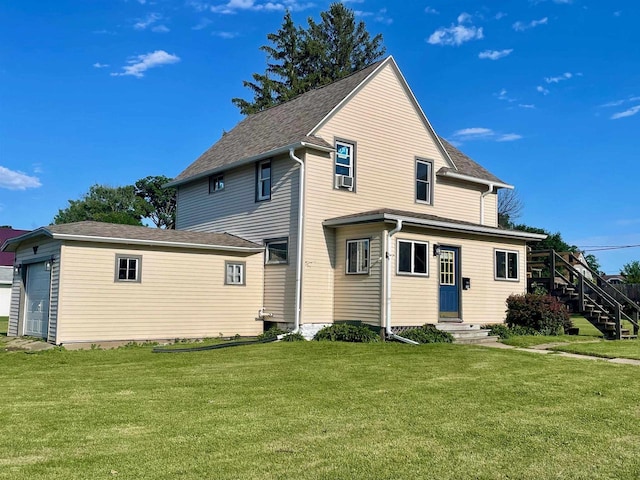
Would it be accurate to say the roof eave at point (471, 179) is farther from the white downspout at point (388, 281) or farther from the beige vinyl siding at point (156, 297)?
the beige vinyl siding at point (156, 297)

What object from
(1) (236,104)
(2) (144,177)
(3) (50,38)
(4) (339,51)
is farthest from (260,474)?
(2) (144,177)

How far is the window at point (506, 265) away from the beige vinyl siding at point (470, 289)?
6.5 inches

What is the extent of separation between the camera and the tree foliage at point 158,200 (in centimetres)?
6297

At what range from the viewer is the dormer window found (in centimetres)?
1739

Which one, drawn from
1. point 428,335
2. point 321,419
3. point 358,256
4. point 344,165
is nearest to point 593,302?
point 428,335

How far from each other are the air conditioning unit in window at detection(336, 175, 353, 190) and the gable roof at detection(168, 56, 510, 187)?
38.0 inches

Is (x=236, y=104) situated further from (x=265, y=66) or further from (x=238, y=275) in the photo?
(x=238, y=275)

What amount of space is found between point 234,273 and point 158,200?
49733 mm

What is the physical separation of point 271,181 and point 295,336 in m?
4.92

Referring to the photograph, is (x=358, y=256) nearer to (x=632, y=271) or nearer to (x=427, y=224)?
(x=427, y=224)

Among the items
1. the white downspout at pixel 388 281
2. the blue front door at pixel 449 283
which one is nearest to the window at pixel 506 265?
the blue front door at pixel 449 283

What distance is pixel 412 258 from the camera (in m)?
16.2

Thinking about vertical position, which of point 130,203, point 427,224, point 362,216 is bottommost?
point 427,224

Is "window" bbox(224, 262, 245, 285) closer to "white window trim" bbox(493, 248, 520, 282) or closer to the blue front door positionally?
the blue front door
